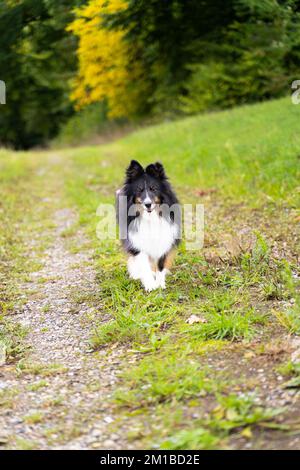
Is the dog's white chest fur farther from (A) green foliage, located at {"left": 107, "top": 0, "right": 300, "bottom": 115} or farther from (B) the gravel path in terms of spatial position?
(A) green foliage, located at {"left": 107, "top": 0, "right": 300, "bottom": 115}

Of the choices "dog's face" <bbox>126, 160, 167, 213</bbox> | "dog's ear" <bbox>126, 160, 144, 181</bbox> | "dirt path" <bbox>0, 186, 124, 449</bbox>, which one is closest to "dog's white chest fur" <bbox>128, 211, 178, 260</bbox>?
"dog's face" <bbox>126, 160, 167, 213</bbox>

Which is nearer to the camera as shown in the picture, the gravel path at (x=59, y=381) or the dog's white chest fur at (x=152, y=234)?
the gravel path at (x=59, y=381)

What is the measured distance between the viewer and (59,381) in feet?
14.2

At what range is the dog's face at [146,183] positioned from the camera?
5664 mm

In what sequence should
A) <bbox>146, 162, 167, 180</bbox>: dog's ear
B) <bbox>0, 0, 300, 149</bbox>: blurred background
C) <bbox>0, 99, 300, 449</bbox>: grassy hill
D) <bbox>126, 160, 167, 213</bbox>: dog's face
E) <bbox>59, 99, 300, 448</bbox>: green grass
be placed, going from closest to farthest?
<bbox>0, 99, 300, 449</bbox>: grassy hill, <bbox>59, 99, 300, 448</bbox>: green grass, <bbox>126, 160, 167, 213</bbox>: dog's face, <bbox>146, 162, 167, 180</bbox>: dog's ear, <bbox>0, 0, 300, 149</bbox>: blurred background

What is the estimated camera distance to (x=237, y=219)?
28.0ft

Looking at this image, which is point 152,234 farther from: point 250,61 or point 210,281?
point 250,61

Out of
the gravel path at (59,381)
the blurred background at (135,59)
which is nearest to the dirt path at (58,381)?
the gravel path at (59,381)

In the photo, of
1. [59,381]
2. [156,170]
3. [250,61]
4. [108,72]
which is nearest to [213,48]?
[250,61]

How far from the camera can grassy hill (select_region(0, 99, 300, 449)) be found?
354 cm

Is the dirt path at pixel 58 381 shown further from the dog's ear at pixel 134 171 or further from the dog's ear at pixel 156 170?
the dog's ear at pixel 156 170

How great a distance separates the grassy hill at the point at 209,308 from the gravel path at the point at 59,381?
0.08 meters

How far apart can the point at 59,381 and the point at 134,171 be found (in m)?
2.29
